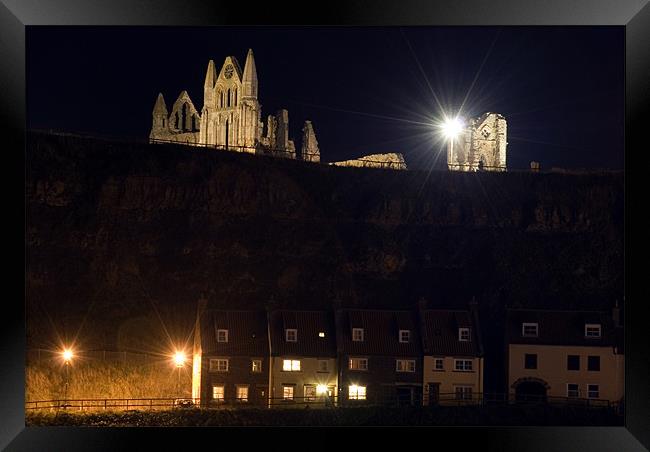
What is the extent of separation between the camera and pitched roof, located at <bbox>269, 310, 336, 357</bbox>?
75.7 feet

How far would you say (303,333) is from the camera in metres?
23.3

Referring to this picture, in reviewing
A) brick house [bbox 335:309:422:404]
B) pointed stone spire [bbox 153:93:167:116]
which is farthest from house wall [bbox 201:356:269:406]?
pointed stone spire [bbox 153:93:167:116]

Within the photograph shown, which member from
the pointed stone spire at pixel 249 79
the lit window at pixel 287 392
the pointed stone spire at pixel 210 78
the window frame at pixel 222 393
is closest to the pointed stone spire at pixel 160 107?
the pointed stone spire at pixel 210 78

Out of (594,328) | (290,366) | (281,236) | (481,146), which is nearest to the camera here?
(290,366)

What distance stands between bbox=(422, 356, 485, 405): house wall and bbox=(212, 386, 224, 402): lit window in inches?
179

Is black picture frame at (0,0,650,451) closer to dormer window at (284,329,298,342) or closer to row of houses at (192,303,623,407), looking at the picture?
row of houses at (192,303,623,407)

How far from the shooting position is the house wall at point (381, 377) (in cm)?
2302

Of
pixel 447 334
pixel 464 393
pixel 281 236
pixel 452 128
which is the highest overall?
pixel 452 128

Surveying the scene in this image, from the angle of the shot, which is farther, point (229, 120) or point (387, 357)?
point (229, 120)

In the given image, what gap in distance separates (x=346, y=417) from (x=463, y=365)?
3.75 metres

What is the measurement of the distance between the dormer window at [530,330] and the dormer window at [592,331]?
3.74 ft

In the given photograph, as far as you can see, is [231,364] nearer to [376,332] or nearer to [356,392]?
[356,392]

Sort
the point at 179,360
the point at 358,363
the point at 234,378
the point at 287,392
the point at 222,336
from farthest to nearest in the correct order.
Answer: the point at 179,360 < the point at 358,363 < the point at 222,336 < the point at 234,378 < the point at 287,392

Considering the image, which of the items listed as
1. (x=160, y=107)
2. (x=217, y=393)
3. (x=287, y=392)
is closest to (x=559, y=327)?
(x=287, y=392)
